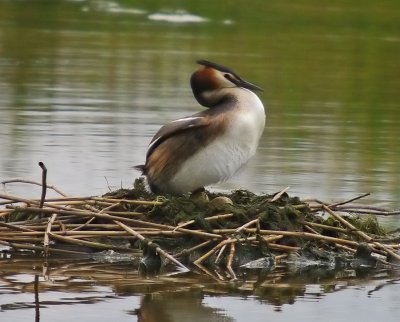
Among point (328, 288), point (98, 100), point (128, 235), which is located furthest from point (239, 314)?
point (98, 100)

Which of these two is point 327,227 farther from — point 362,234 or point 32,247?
point 32,247

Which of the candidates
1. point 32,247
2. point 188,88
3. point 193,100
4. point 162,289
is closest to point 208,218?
point 162,289

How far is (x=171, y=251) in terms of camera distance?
952cm

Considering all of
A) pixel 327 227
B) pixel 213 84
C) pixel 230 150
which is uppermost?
pixel 213 84

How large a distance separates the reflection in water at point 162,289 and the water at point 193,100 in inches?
1.2

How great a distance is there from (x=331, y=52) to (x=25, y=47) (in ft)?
17.5

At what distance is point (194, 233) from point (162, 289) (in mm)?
780

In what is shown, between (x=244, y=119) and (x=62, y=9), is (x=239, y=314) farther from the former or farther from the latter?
(x=62, y=9)

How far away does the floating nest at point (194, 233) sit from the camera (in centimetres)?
948

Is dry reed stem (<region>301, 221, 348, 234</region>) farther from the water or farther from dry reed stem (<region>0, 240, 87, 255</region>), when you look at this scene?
dry reed stem (<region>0, 240, 87, 255</region>)

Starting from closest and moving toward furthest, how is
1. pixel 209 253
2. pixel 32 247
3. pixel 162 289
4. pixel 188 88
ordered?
pixel 162 289
pixel 209 253
pixel 32 247
pixel 188 88

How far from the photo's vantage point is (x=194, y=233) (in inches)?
372

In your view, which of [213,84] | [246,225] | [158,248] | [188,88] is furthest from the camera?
[188,88]

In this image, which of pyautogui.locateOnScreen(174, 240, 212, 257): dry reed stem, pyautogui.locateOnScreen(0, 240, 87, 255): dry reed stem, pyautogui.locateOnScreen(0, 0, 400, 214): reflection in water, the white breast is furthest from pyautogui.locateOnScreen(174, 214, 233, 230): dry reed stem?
pyautogui.locateOnScreen(0, 0, 400, 214): reflection in water
